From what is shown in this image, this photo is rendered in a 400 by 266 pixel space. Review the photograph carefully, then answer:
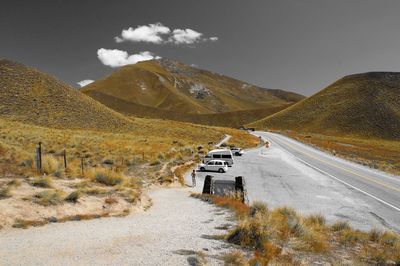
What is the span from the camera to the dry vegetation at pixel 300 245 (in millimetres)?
8500

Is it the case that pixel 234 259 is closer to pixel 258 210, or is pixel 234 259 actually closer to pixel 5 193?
pixel 258 210

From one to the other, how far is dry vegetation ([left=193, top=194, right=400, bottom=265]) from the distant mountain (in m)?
66.1

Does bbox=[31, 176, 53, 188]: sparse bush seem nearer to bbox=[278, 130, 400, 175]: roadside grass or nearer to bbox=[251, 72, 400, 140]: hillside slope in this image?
bbox=[278, 130, 400, 175]: roadside grass

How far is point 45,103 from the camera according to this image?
78.9 meters

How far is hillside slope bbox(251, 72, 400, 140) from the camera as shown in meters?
140

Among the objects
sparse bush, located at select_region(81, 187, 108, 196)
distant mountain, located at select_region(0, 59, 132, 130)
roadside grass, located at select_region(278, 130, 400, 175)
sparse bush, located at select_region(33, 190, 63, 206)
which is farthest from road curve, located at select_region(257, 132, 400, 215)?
distant mountain, located at select_region(0, 59, 132, 130)

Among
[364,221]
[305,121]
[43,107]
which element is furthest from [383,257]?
[305,121]

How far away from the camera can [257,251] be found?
872cm

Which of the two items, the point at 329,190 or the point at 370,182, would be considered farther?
the point at 370,182

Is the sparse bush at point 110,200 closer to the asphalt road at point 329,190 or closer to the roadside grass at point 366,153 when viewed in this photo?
the asphalt road at point 329,190

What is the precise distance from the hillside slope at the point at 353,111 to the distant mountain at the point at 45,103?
329 feet

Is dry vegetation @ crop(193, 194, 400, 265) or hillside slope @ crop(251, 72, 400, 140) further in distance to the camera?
hillside slope @ crop(251, 72, 400, 140)

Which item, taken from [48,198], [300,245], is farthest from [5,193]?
[300,245]

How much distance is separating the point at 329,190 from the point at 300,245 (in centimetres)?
1640
